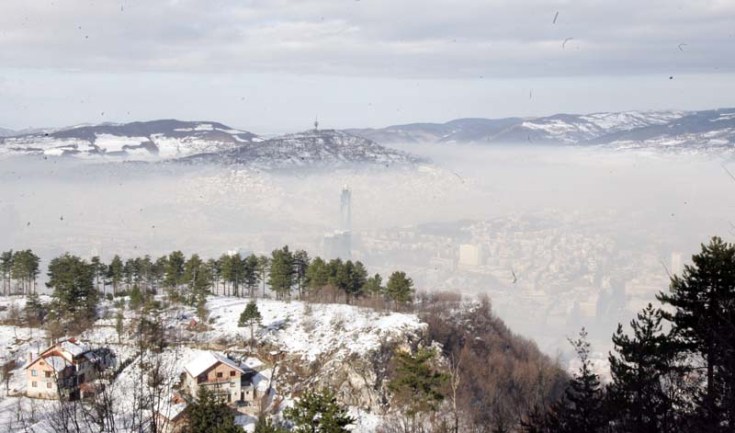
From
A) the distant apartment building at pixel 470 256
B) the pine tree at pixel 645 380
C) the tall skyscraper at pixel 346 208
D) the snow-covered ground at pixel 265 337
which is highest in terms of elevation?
the pine tree at pixel 645 380

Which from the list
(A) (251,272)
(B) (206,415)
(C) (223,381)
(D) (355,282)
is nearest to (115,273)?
(A) (251,272)

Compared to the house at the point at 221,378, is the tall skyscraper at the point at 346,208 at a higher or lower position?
lower

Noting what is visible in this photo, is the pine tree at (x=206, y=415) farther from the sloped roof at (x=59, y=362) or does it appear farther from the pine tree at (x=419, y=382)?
the sloped roof at (x=59, y=362)

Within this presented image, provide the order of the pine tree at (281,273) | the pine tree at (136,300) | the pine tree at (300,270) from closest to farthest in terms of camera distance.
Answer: the pine tree at (136,300) → the pine tree at (281,273) → the pine tree at (300,270)

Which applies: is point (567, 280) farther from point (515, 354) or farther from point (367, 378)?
point (367, 378)

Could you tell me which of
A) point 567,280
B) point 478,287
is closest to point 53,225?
point 478,287

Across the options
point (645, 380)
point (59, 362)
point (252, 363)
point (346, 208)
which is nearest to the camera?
point (645, 380)

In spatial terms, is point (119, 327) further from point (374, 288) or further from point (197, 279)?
point (374, 288)

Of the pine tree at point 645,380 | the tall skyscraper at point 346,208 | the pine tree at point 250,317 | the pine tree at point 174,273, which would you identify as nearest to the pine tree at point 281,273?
the pine tree at point 174,273
